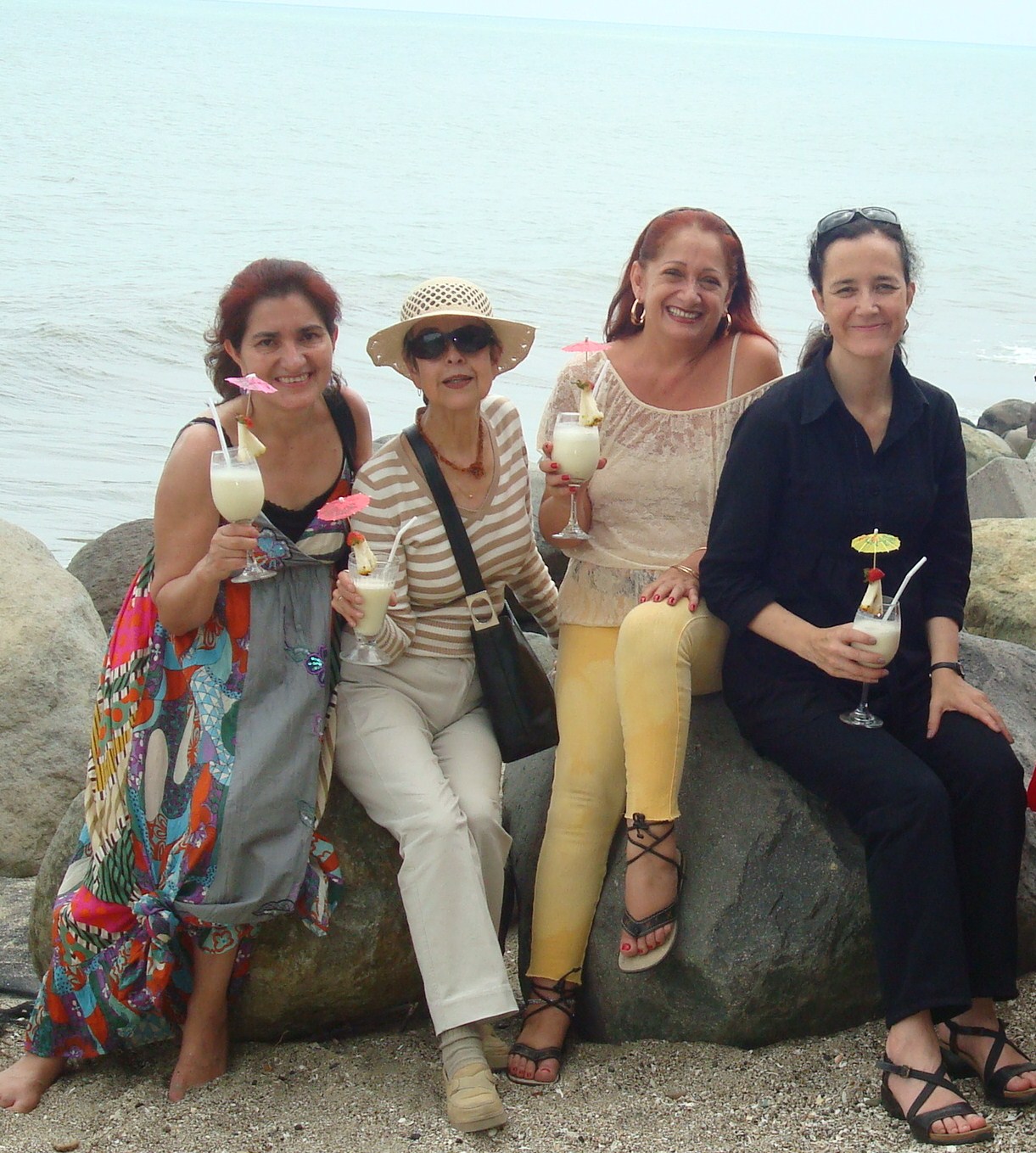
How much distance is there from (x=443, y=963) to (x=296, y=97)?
61051mm

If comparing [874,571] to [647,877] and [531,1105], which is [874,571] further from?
[531,1105]

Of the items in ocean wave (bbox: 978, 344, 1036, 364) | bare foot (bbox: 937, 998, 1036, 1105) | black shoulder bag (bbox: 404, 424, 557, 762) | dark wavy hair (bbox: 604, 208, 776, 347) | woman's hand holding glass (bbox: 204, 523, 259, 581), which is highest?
ocean wave (bbox: 978, 344, 1036, 364)

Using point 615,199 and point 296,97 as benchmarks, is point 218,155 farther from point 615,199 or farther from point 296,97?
point 296,97

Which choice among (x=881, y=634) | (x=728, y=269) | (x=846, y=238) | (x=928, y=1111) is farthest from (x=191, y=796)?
(x=846, y=238)

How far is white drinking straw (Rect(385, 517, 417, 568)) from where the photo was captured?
3.84 m

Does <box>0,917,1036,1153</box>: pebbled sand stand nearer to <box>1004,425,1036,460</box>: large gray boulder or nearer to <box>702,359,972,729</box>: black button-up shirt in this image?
<box>702,359,972,729</box>: black button-up shirt

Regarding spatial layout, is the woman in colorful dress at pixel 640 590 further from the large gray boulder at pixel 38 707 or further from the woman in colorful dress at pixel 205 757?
the large gray boulder at pixel 38 707

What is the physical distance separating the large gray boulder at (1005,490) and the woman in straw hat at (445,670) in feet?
17.1

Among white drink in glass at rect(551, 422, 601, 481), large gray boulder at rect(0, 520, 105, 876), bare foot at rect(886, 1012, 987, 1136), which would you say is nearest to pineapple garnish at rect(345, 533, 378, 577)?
white drink in glass at rect(551, 422, 601, 481)

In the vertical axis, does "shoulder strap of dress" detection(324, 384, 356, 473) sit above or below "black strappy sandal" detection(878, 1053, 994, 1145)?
above

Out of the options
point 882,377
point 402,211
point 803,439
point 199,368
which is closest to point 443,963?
point 803,439

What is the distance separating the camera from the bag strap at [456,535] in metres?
4.01

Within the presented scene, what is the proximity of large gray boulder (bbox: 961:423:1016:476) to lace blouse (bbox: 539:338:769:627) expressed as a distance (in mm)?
6427

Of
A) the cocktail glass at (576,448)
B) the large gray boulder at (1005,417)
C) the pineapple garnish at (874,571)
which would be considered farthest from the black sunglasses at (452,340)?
the large gray boulder at (1005,417)
